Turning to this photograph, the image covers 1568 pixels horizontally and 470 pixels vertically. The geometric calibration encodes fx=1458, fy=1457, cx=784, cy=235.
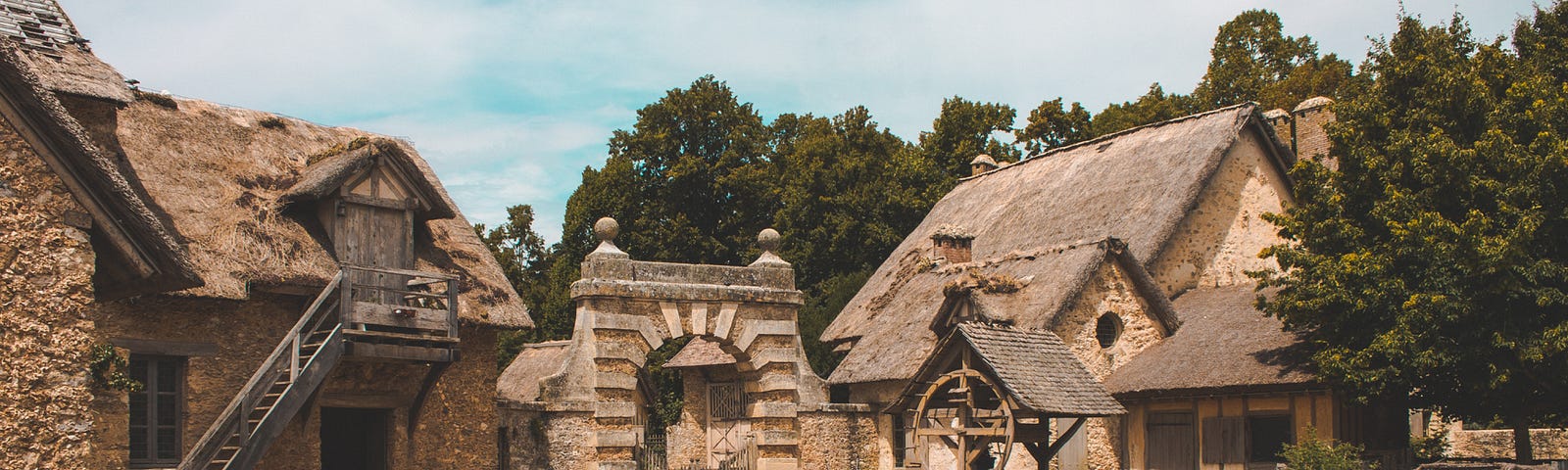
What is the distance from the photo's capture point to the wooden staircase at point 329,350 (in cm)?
1756

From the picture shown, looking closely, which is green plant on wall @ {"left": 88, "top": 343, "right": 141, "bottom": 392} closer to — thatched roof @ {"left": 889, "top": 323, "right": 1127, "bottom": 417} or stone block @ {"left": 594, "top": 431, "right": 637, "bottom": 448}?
thatched roof @ {"left": 889, "top": 323, "right": 1127, "bottom": 417}

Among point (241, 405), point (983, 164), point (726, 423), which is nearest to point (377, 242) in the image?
point (241, 405)

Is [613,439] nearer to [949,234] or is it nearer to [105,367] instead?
[949,234]

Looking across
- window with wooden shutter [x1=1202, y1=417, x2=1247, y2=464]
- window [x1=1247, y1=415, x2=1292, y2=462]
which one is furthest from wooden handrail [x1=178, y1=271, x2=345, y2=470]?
window [x1=1247, y1=415, x2=1292, y2=462]

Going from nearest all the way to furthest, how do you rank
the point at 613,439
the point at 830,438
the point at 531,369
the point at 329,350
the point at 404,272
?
the point at 329,350, the point at 404,272, the point at 613,439, the point at 830,438, the point at 531,369

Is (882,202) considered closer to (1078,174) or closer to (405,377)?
(1078,174)

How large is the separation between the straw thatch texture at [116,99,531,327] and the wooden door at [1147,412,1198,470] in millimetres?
10920

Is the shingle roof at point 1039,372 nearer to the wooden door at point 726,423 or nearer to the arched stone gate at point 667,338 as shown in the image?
the arched stone gate at point 667,338

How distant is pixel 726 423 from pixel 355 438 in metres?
13.5

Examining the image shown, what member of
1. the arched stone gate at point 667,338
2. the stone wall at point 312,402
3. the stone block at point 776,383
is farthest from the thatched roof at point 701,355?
the stone wall at point 312,402

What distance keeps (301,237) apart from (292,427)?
270cm

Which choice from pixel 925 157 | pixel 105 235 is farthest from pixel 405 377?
pixel 925 157

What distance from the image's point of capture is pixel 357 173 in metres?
21.1

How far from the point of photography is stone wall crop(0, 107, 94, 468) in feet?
38.1
